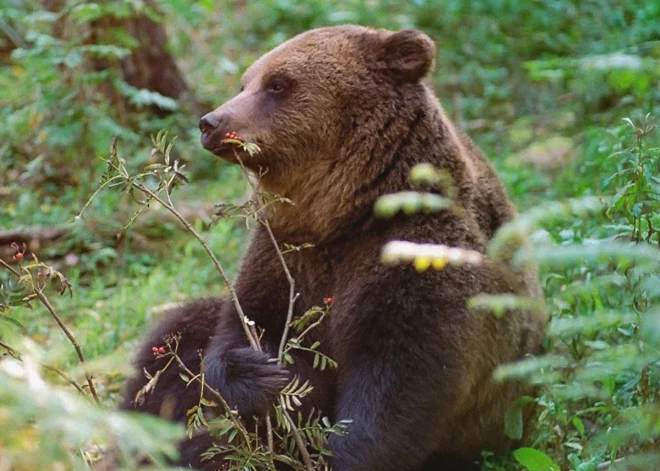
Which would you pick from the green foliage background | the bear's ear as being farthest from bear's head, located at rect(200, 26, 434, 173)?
the green foliage background

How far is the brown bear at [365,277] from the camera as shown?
13.0ft

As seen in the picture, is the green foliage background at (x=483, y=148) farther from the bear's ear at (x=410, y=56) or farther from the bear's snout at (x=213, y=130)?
the bear's snout at (x=213, y=130)

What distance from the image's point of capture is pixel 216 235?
7.64 m

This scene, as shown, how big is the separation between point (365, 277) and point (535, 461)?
1113mm

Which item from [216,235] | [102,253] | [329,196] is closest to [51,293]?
[102,253]

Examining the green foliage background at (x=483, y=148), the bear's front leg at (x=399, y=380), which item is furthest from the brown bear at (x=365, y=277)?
the green foliage background at (x=483, y=148)

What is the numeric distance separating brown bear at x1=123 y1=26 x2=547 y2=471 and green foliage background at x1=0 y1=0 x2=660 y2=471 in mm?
307

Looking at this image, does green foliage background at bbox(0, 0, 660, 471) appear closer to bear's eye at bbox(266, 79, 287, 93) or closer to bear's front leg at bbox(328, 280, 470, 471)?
bear's front leg at bbox(328, 280, 470, 471)

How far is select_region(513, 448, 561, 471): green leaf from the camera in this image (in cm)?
393

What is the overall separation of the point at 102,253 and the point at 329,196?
3.36 m

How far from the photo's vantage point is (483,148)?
9352mm

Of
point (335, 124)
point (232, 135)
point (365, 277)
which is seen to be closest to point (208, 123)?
point (232, 135)

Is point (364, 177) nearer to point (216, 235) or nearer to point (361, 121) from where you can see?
point (361, 121)

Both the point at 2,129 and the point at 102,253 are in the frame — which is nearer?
the point at 102,253
